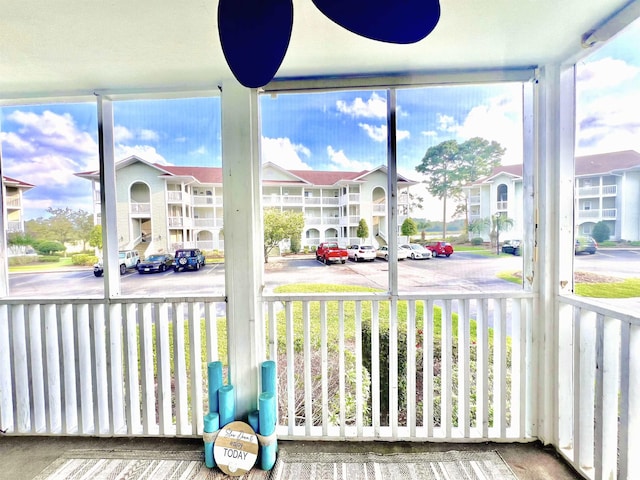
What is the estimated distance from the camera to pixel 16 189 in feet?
6.47

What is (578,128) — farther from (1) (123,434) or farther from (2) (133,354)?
(1) (123,434)

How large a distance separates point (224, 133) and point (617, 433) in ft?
8.27

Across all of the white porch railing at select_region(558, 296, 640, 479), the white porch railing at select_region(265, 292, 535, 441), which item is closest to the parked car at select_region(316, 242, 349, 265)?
the white porch railing at select_region(265, 292, 535, 441)

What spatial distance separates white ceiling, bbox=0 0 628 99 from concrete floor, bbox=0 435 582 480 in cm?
218

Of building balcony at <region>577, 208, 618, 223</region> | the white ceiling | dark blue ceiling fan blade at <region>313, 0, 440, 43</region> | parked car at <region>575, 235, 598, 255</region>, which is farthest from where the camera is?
parked car at <region>575, 235, 598, 255</region>

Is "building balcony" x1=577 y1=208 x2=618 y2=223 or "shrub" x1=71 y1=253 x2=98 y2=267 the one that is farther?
"shrub" x1=71 y1=253 x2=98 y2=267

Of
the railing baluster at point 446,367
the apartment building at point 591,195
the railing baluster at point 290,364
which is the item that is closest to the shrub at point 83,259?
the railing baluster at point 290,364

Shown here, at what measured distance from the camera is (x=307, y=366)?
5.96ft

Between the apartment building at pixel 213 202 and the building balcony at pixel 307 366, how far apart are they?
15.3 inches

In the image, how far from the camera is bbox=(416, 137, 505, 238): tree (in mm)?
1783

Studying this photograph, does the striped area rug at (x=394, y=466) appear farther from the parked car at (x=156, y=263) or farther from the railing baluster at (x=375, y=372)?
the parked car at (x=156, y=263)

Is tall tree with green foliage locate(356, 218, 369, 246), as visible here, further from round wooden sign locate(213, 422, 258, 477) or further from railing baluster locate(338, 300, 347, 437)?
round wooden sign locate(213, 422, 258, 477)

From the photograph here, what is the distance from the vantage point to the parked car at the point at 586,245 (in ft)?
5.18

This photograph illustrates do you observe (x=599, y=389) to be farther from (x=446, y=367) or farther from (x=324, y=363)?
(x=324, y=363)
